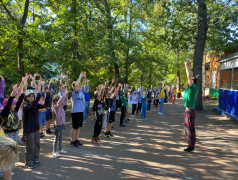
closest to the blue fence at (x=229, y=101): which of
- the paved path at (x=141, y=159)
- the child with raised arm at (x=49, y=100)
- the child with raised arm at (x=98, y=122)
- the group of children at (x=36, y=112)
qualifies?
the paved path at (x=141, y=159)

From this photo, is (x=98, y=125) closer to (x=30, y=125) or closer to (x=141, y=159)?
(x=141, y=159)

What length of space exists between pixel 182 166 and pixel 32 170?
342 centimetres

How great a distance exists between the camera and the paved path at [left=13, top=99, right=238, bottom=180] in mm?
4379

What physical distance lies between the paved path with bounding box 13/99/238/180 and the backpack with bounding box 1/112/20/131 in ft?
3.20

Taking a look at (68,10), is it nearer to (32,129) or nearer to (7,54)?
(7,54)

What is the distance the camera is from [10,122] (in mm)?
4203

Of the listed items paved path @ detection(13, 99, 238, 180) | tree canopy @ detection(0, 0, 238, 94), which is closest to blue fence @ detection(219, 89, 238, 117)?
paved path @ detection(13, 99, 238, 180)

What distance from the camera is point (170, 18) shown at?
1645cm

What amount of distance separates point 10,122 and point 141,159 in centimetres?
323

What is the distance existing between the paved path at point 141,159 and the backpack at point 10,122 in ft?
3.20

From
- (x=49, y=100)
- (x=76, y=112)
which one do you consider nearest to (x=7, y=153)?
(x=76, y=112)

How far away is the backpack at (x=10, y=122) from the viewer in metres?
4.16

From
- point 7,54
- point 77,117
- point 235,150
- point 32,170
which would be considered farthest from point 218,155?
point 7,54

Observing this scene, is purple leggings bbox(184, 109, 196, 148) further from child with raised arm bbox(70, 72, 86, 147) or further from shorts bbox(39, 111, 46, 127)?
shorts bbox(39, 111, 46, 127)
